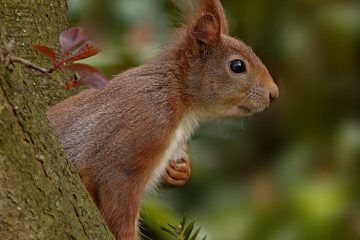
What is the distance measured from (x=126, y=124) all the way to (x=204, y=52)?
0.44 m

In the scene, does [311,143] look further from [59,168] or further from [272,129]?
[59,168]

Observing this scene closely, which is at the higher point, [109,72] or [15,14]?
[109,72]

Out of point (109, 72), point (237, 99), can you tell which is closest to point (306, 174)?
point (109, 72)

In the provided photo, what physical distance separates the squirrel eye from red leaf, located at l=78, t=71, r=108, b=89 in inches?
43.8

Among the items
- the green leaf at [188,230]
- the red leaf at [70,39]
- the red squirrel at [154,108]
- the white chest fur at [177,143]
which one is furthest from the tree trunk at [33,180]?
the white chest fur at [177,143]

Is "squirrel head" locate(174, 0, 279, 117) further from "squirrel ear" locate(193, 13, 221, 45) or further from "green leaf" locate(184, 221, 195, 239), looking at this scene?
"green leaf" locate(184, 221, 195, 239)

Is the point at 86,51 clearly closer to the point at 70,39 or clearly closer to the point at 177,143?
the point at 70,39

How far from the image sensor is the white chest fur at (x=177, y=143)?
251 cm

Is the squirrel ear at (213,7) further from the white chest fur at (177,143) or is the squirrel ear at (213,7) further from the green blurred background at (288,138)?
the green blurred background at (288,138)

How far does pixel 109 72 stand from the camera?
3381mm

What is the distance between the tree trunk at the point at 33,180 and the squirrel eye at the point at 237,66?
93cm

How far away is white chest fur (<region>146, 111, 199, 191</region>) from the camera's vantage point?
251 cm

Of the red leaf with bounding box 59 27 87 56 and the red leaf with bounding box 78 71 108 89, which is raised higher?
the red leaf with bounding box 59 27 87 56

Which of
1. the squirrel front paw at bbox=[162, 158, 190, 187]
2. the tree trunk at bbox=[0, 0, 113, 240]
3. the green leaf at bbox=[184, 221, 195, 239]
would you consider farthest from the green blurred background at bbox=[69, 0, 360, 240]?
the tree trunk at bbox=[0, 0, 113, 240]
